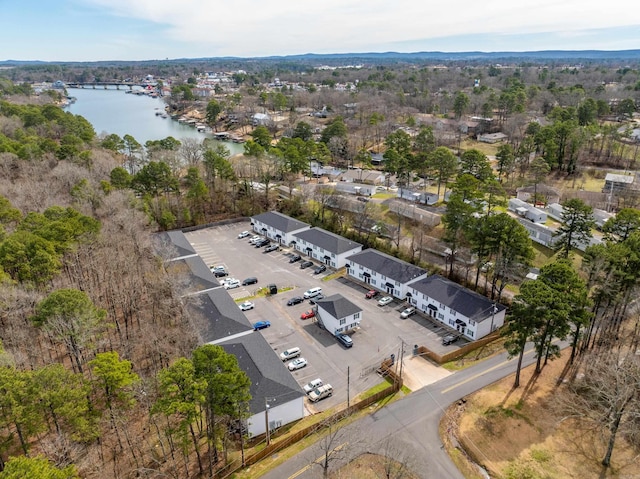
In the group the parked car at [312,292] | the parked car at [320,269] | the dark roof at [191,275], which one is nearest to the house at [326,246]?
the parked car at [320,269]

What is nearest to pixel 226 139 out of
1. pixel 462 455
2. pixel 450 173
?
pixel 450 173

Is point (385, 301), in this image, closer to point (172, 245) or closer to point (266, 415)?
point (266, 415)

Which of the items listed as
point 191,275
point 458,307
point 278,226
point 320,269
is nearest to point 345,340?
point 458,307

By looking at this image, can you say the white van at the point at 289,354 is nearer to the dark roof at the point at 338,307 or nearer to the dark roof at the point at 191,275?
the dark roof at the point at 338,307

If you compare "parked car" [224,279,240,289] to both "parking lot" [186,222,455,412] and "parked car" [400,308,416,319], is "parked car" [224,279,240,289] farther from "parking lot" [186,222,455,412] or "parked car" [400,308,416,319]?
"parked car" [400,308,416,319]

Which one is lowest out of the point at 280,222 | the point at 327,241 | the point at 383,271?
the point at 383,271

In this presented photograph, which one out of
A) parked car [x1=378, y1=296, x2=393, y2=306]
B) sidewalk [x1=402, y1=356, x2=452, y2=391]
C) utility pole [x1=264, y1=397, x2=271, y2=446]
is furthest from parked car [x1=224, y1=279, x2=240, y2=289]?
sidewalk [x1=402, y1=356, x2=452, y2=391]

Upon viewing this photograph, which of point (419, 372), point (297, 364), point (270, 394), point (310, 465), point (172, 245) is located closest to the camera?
point (310, 465)

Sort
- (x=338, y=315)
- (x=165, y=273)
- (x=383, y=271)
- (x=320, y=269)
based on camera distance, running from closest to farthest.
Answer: (x=338, y=315), (x=165, y=273), (x=383, y=271), (x=320, y=269)
